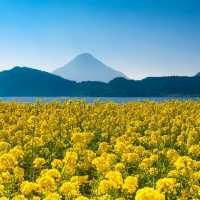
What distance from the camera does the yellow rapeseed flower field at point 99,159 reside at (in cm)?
1016

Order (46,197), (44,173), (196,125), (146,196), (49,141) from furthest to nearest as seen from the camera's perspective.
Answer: (196,125) < (49,141) < (44,173) < (46,197) < (146,196)

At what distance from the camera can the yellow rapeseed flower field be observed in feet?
33.3

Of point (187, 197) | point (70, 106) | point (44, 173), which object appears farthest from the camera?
point (70, 106)

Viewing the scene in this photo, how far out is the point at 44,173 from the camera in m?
11.2

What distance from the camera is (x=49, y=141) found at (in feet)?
57.6

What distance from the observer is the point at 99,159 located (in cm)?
1179

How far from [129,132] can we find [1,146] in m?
5.45

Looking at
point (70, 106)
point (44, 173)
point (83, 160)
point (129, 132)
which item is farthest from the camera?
point (70, 106)

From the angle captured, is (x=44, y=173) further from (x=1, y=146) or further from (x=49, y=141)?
(x=49, y=141)

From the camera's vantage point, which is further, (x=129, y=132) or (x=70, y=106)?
(x=70, y=106)

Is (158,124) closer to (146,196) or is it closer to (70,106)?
(70,106)

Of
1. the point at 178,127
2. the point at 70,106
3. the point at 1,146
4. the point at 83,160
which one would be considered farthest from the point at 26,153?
the point at 70,106

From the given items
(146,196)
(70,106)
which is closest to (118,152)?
(146,196)

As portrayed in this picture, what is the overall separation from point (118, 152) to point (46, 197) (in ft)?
15.0
